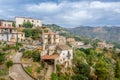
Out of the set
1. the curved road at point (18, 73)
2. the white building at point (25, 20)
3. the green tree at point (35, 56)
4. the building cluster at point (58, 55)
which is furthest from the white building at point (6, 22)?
the curved road at point (18, 73)

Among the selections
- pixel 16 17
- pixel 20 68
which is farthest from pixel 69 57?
pixel 16 17

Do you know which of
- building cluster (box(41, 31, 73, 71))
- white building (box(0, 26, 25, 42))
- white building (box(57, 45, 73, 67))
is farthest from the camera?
white building (box(0, 26, 25, 42))

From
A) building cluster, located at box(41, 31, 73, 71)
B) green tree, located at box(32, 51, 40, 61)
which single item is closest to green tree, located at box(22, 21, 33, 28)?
building cluster, located at box(41, 31, 73, 71)

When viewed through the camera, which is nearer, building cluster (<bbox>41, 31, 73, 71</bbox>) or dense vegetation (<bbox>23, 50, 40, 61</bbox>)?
building cluster (<bbox>41, 31, 73, 71</bbox>)

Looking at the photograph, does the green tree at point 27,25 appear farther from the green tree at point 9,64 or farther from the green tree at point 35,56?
the green tree at point 9,64

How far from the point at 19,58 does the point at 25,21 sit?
145 ft

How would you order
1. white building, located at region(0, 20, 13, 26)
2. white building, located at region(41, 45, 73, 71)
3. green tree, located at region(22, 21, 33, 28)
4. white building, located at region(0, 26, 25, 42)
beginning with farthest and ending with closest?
green tree, located at region(22, 21, 33, 28), white building, located at region(0, 20, 13, 26), white building, located at region(0, 26, 25, 42), white building, located at region(41, 45, 73, 71)

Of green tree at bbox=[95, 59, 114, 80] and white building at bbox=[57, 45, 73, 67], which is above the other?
white building at bbox=[57, 45, 73, 67]

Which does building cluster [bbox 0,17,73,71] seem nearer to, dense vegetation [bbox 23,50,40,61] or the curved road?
dense vegetation [bbox 23,50,40,61]

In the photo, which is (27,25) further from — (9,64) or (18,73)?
(18,73)

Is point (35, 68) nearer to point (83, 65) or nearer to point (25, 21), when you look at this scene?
point (83, 65)

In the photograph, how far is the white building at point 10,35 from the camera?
8288 centimetres

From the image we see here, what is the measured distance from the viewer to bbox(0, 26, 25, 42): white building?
8288cm

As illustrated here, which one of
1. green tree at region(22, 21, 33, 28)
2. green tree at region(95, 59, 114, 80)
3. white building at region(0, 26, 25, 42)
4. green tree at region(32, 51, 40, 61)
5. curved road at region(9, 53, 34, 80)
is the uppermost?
green tree at region(22, 21, 33, 28)
